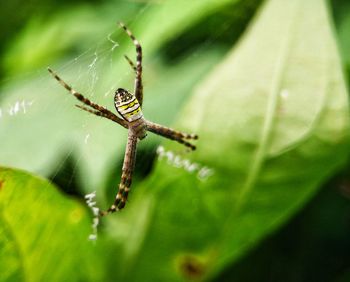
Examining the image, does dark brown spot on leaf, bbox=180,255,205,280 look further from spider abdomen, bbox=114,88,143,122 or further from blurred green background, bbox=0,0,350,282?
spider abdomen, bbox=114,88,143,122

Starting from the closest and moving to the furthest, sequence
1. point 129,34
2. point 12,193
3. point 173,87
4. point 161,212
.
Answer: point 12,193 < point 161,212 < point 129,34 < point 173,87

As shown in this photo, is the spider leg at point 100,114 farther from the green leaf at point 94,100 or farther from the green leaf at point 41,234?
the green leaf at point 41,234

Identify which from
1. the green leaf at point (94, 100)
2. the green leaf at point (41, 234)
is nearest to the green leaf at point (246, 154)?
the green leaf at point (41, 234)

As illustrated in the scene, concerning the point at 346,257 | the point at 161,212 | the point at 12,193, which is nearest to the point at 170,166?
the point at 161,212

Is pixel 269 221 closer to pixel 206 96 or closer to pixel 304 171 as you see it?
pixel 304 171

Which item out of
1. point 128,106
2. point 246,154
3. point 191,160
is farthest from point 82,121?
point 246,154

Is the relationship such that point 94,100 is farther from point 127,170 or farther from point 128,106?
point 127,170
